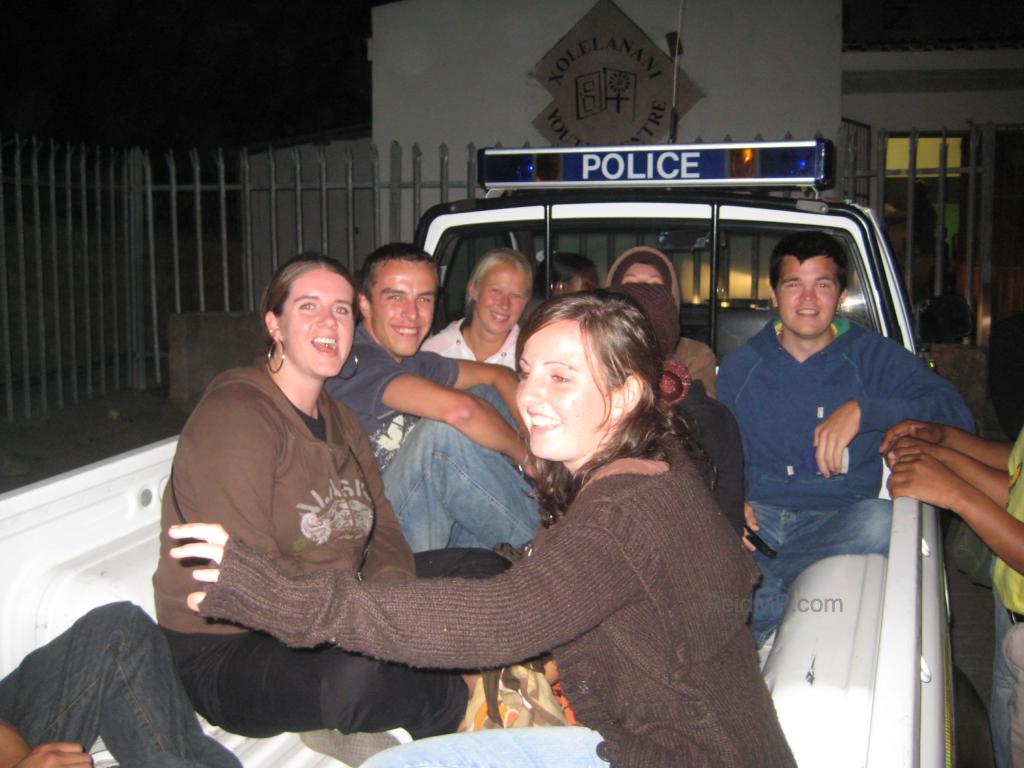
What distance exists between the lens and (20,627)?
228cm

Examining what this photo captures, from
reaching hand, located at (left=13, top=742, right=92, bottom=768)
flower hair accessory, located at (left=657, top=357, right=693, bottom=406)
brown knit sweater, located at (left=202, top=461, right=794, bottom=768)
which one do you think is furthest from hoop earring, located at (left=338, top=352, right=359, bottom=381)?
brown knit sweater, located at (left=202, top=461, right=794, bottom=768)

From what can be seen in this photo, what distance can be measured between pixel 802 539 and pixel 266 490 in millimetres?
1740

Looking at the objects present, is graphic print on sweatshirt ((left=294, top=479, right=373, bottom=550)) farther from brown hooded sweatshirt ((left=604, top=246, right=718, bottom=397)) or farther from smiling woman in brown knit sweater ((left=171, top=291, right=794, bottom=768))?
brown hooded sweatshirt ((left=604, top=246, right=718, bottom=397))

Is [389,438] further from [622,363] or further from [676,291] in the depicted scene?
[622,363]

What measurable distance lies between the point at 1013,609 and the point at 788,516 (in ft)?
2.52

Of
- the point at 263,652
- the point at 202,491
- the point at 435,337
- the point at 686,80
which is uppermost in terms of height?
the point at 686,80

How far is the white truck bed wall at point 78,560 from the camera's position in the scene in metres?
2.23

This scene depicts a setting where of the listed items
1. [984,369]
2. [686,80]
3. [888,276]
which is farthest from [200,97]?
[888,276]

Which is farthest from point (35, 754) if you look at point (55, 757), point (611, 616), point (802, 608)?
point (802, 608)

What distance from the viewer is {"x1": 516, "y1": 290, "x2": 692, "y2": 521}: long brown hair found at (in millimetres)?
1692

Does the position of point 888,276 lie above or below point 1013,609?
above

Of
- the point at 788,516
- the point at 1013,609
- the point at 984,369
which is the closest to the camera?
the point at 1013,609

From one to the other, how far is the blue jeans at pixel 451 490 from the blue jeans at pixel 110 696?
1.01 metres

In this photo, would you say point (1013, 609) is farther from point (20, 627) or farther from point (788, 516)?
point (20, 627)
